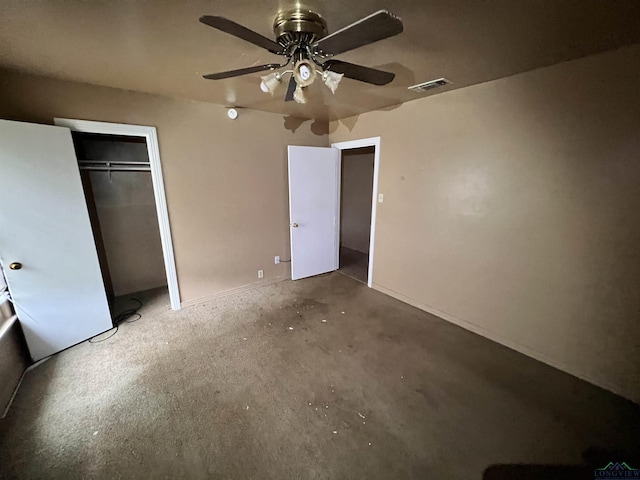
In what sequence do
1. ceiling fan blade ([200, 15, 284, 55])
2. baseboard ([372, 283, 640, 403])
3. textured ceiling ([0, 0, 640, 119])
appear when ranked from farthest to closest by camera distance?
baseboard ([372, 283, 640, 403]), textured ceiling ([0, 0, 640, 119]), ceiling fan blade ([200, 15, 284, 55])

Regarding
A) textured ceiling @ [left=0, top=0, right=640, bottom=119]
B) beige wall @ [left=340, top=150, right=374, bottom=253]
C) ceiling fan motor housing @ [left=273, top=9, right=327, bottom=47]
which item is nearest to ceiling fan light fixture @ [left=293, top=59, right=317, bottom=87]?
ceiling fan motor housing @ [left=273, top=9, right=327, bottom=47]

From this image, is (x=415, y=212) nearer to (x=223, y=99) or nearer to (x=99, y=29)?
(x=223, y=99)

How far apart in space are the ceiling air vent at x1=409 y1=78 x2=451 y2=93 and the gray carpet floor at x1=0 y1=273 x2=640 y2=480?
2380mm

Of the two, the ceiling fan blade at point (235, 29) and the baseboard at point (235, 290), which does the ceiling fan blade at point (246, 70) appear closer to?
the ceiling fan blade at point (235, 29)

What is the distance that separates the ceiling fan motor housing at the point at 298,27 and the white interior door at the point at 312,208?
6.71ft

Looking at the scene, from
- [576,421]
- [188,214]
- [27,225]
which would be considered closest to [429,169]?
[576,421]

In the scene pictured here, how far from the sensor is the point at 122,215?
341 centimetres

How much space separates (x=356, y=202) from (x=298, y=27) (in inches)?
167

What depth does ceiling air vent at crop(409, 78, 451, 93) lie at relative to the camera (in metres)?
2.23

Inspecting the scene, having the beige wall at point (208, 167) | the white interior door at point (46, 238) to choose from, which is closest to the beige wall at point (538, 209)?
the beige wall at point (208, 167)

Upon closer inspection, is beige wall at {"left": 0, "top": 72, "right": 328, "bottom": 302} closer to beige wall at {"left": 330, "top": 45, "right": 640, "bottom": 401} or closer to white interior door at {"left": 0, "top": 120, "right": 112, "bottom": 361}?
white interior door at {"left": 0, "top": 120, "right": 112, "bottom": 361}

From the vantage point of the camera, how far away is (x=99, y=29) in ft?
4.74

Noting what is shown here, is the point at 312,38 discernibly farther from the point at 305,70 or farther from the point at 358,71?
the point at 358,71

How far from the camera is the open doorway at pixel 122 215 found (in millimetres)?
3123
